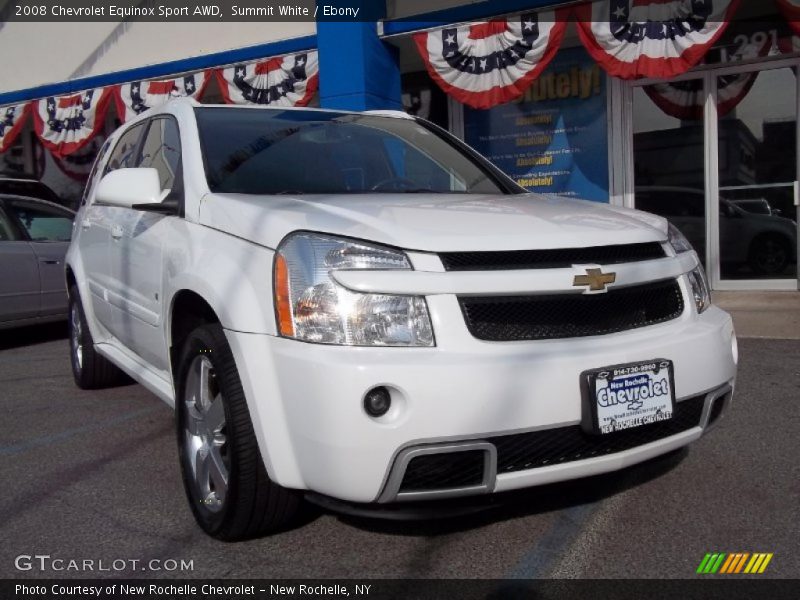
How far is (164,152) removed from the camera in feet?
12.8

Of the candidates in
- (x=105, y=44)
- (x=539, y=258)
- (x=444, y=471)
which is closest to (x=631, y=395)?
(x=539, y=258)

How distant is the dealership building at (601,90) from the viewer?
7.88 metres

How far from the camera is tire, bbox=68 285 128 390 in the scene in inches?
204

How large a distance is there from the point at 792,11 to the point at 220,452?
6.64 metres

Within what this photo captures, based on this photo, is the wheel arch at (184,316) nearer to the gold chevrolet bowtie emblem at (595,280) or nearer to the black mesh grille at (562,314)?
the black mesh grille at (562,314)

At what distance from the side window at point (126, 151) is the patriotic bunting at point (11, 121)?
8.82m

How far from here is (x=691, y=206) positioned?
9.18 m

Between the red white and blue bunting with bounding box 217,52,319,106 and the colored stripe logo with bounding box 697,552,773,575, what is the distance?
771cm

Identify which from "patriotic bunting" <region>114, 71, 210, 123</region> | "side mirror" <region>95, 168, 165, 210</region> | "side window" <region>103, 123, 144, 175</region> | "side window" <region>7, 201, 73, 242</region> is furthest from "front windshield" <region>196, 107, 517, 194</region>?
"patriotic bunting" <region>114, 71, 210, 123</region>

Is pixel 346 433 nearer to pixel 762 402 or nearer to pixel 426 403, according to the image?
pixel 426 403

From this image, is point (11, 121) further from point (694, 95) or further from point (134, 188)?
point (134, 188)
